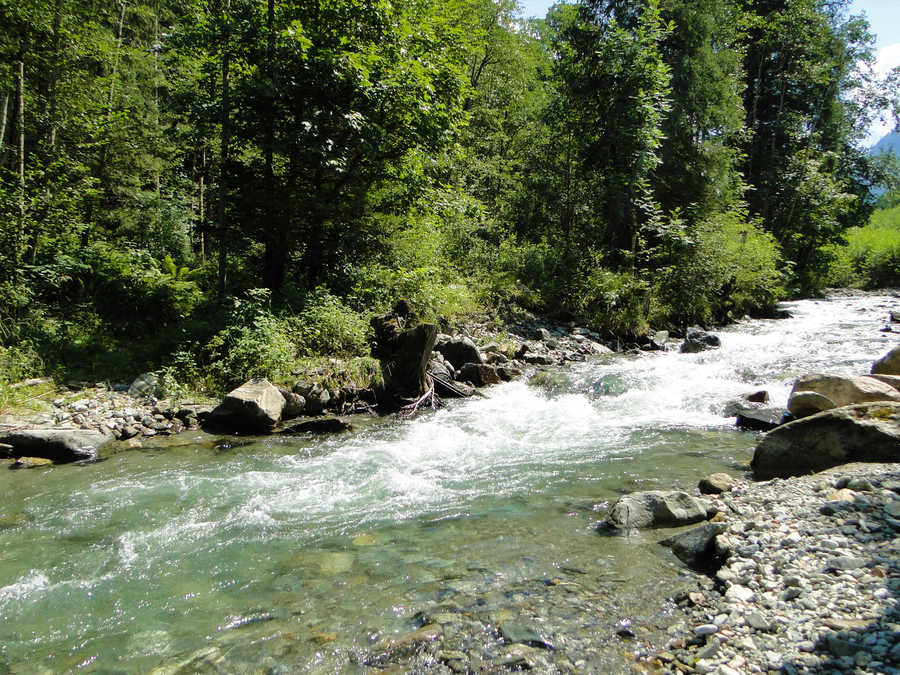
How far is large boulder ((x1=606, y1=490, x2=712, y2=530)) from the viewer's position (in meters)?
4.79

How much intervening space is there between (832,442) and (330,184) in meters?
11.0

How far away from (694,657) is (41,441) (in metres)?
8.36

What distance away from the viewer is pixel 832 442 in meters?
5.55

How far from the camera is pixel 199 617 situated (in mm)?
3682

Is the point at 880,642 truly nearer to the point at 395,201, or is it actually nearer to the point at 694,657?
the point at 694,657

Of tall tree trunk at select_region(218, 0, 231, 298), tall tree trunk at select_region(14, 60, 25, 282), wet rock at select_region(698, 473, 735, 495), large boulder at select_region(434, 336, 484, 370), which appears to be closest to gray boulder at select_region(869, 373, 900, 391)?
wet rock at select_region(698, 473, 735, 495)

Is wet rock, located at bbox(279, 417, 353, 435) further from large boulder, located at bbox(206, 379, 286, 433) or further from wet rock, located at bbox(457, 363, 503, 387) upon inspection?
wet rock, located at bbox(457, 363, 503, 387)

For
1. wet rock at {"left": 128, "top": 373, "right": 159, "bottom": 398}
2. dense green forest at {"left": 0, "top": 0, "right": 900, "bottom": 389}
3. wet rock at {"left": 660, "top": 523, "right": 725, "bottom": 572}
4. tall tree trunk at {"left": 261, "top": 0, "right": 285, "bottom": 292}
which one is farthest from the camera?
tall tree trunk at {"left": 261, "top": 0, "right": 285, "bottom": 292}

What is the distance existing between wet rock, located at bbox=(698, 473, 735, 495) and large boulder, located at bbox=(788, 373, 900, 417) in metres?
2.96

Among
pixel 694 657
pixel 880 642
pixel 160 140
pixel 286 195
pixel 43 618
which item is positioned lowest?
pixel 43 618

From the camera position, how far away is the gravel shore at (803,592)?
273 cm

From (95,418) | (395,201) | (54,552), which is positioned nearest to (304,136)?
(395,201)

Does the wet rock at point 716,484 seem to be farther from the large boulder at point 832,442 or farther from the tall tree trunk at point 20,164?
the tall tree trunk at point 20,164

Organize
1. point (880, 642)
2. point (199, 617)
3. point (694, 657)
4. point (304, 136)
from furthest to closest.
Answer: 1. point (304, 136)
2. point (199, 617)
3. point (694, 657)
4. point (880, 642)
